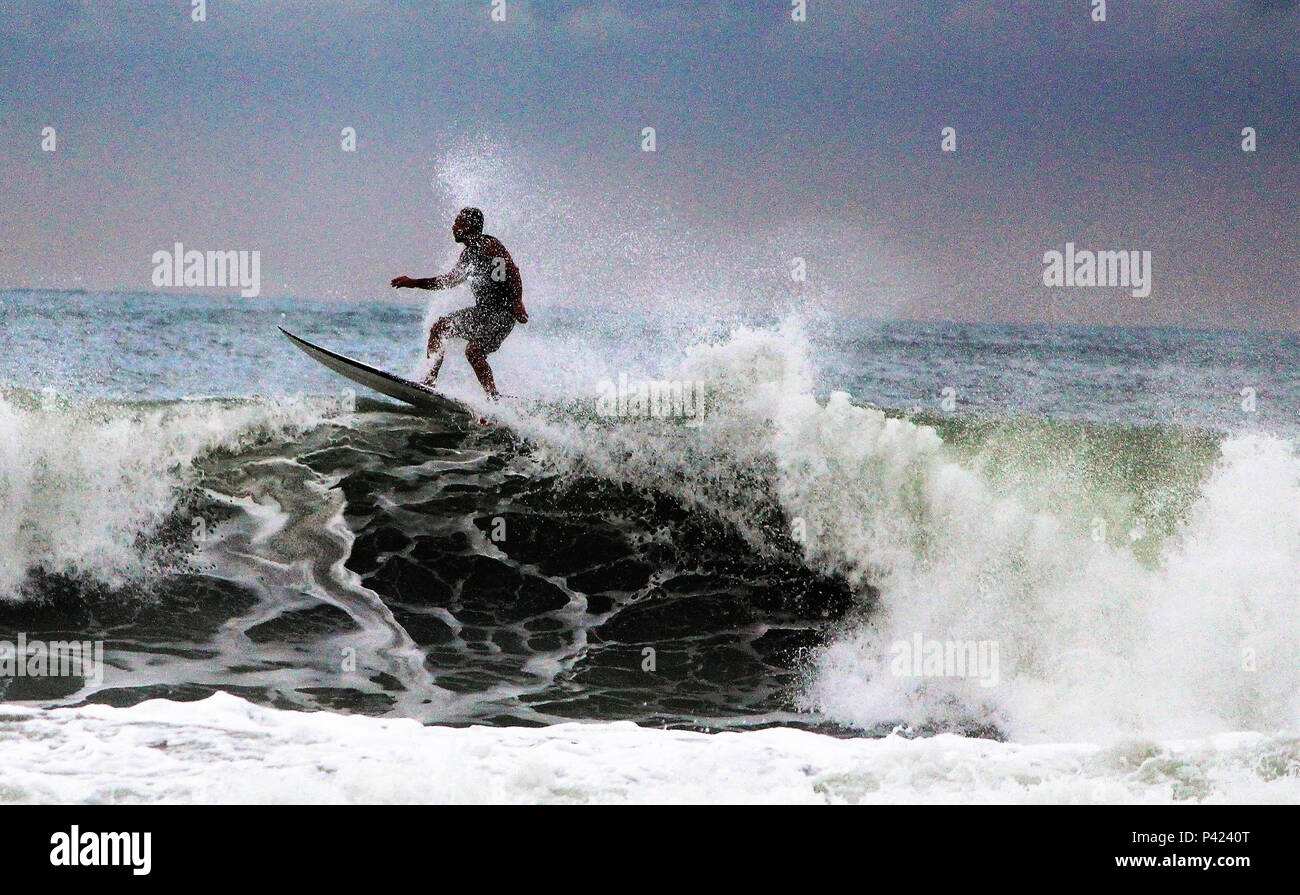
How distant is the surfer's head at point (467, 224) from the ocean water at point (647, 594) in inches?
51.9

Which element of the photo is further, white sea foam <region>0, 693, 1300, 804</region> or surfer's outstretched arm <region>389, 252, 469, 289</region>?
surfer's outstretched arm <region>389, 252, 469, 289</region>

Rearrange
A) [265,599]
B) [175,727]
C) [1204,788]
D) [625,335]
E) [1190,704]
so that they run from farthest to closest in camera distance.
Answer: [625,335] → [265,599] → [1190,704] → [175,727] → [1204,788]

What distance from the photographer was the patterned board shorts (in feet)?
32.8

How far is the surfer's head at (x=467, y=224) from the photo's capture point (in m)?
9.85

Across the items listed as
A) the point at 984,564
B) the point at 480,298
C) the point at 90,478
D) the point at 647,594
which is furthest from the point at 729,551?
the point at 90,478

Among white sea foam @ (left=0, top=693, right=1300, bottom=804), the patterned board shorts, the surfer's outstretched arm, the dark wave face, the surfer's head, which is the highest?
the surfer's head

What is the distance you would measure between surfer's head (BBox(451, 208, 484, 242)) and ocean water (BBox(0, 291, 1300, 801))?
1.32 m

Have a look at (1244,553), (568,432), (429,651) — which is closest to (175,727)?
(429,651)

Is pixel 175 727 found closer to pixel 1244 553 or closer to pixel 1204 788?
pixel 1204 788

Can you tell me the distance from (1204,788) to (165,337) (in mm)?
24807

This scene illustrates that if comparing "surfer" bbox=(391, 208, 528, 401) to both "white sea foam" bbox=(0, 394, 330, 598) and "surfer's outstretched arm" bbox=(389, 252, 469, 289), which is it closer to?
"surfer's outstretched arm" bbox=(389, 252, 469, 289)

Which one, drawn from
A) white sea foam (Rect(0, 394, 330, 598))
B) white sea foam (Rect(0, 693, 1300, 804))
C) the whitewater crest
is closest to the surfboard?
white sea foam (Rect(0, 394, 330, 598))

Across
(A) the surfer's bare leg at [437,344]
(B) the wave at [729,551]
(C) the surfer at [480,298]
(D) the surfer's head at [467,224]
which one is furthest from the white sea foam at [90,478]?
(D) the surfer's head at [467,224]

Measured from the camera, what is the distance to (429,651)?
694 centimetres
